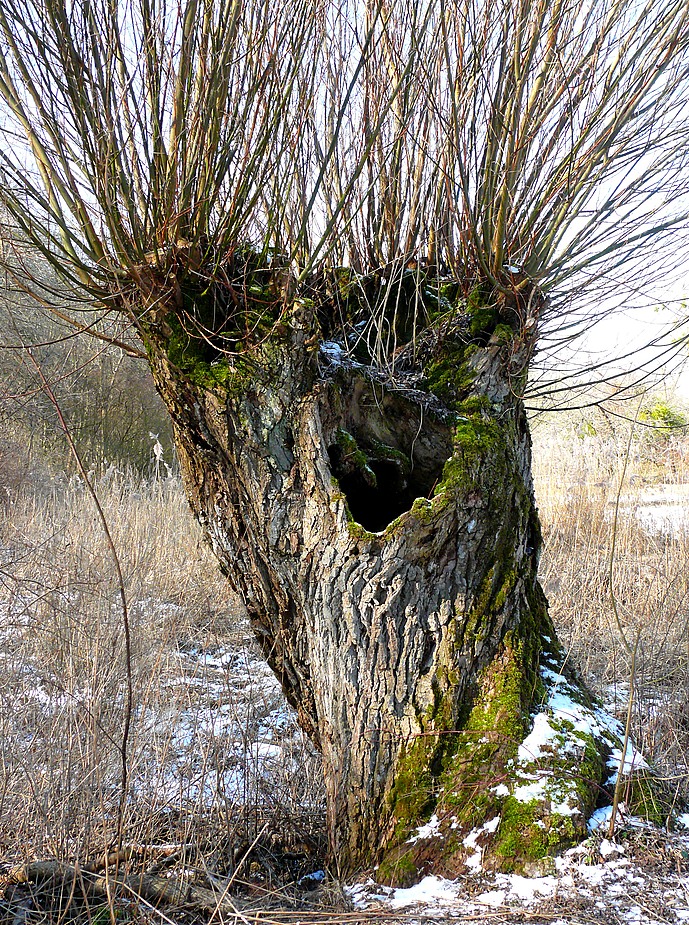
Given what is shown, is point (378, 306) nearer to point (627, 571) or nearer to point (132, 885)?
point (132, 885)

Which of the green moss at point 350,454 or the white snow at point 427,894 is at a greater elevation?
the green moss at point 350,454

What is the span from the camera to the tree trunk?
2.07m

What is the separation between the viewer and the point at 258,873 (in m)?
2.24

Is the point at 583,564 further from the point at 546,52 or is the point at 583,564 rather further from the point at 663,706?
the point at 546,52

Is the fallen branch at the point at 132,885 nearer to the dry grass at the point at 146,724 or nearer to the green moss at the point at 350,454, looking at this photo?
the dry grass at the point at 146,724

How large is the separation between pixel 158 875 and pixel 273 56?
8.49ft

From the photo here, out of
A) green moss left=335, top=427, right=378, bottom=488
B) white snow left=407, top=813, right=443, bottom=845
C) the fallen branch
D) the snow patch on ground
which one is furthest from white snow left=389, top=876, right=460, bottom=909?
green moss left=335, top=427, right=378, bottom=488

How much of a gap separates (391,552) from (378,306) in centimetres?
89

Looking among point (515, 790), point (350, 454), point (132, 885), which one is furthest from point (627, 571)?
point (132, 885)

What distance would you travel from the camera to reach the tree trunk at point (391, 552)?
2.07m

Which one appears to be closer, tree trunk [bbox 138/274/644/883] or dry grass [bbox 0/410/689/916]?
tree trunk [bbox 138/274/644/883]

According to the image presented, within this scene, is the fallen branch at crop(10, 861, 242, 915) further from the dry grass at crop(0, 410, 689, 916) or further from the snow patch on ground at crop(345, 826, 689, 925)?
the snow patch on ground at crop(345, 826, 689, 925)

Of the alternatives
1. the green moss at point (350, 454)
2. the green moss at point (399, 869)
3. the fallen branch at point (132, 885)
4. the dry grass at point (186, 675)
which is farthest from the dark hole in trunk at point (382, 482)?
the fallen branch at point (132, 885)

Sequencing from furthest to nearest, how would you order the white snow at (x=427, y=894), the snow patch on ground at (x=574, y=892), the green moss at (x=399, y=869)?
1. the green moss at (x=399, y=869)
2. the white snow at (x=427, y=894)
3. the snow patch on ground at (x=574, y=892)
